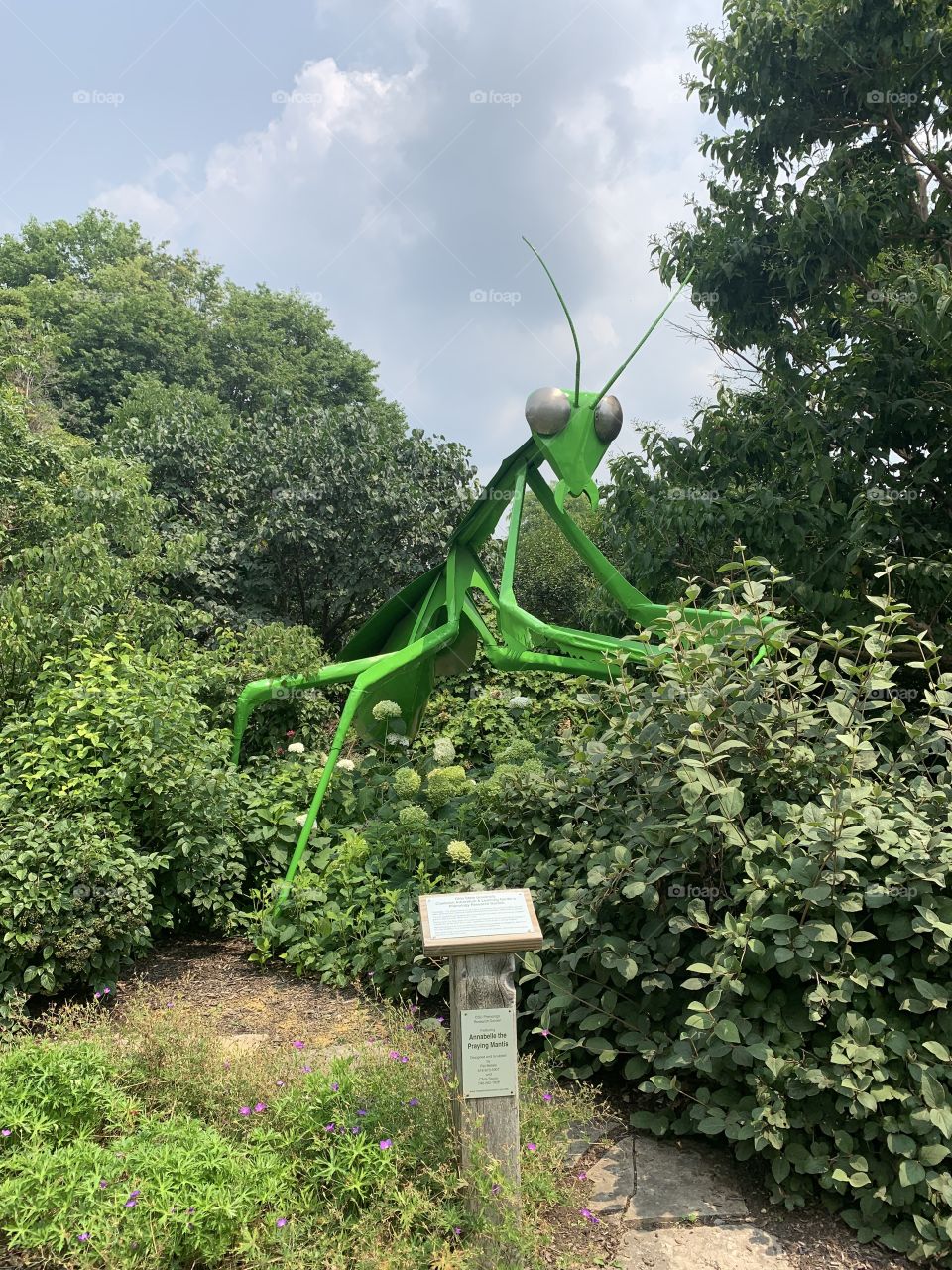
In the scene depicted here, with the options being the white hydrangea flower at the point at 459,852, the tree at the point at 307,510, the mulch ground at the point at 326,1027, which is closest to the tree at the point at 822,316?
the white hydrangea flower at the point at 459,852

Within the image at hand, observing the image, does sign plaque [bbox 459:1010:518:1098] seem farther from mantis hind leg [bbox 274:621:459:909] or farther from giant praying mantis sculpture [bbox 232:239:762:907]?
mantis hind leg [bbox 274:621:459:909]

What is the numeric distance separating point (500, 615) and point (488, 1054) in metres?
2.39

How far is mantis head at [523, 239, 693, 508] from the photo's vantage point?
14.4ft

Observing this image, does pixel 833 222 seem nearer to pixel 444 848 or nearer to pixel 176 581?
pixel 444 848

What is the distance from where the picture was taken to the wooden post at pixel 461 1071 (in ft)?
7.66

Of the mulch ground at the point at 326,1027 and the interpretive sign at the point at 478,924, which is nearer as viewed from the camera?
the interpretive sign at the point at 478,924

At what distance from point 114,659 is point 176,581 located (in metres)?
5.19

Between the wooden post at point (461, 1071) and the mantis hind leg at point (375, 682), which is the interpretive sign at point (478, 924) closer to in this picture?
the wooden post at point (461, 1071)

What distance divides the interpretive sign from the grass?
21.5 inches

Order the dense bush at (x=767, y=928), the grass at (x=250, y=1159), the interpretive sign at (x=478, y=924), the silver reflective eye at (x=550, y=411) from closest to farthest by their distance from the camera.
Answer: the grass at (x=250, y=1159) < the interpretive sign at (x=478, y=924) < the dense bush at (x=767, y=928) < the silver reflective eye at (x=550, y=411)

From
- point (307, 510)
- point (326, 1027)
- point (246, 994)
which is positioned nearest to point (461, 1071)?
point (326, 1027)

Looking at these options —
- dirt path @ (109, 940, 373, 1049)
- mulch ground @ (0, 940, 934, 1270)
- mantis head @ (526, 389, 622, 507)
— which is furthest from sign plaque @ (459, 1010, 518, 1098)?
mantis head @ (526, 389, 622, 507)

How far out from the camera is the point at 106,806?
456 cm

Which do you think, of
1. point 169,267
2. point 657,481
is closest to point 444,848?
point 657,481
